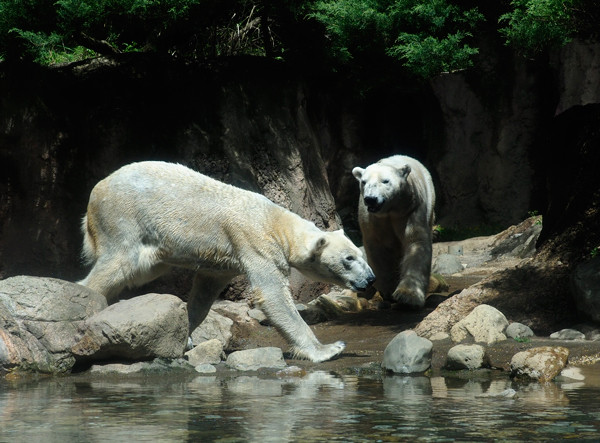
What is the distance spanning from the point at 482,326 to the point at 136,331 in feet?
9.89

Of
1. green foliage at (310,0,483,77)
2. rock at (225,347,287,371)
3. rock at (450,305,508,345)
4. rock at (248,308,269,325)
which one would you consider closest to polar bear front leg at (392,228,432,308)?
rock at (248,308,269,325)

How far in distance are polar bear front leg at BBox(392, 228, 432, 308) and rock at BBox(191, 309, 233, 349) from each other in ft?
6.43

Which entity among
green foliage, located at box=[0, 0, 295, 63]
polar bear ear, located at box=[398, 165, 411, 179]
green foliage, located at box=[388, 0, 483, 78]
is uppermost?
green foliage, located at box=[388, 0, 483, 78]

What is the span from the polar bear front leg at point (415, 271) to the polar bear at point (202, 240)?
1.85 m

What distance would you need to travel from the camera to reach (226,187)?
26.3 ft

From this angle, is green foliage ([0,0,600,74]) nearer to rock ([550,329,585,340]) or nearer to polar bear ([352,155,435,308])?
polar bear ([352,155,435,308])

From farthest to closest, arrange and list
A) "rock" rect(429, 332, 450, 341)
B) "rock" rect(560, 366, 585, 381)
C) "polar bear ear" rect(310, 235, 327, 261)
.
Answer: "rock" rect(429, 332, 450, 341)
"polar bear ear" rect(310, 235, 327, 261)
"rock" rect(560, 366, 585, 381)

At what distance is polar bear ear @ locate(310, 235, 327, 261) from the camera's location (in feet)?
25.3

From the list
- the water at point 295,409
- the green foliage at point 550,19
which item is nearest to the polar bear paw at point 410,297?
the water at point 295,409

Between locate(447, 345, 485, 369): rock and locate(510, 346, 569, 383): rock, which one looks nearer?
locate(510, 346, 569, 383): rock

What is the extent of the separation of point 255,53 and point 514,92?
6.19 meters

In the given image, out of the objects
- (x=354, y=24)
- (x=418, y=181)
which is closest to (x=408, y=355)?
(x=418, y=181)

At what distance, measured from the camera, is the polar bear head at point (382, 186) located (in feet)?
32.0

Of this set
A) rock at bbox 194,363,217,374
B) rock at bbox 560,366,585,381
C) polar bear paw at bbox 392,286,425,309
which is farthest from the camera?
polar bear paw at bbox 392,286,425,309
